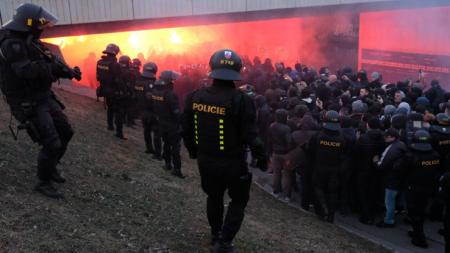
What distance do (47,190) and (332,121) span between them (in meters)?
4.19

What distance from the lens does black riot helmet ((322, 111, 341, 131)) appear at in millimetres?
7094

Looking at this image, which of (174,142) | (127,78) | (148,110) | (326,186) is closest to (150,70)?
(148,110)

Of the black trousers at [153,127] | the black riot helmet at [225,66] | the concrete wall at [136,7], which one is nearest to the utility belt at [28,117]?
the black riot helmet at [225,66]

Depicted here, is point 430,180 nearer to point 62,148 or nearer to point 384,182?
point 384,182

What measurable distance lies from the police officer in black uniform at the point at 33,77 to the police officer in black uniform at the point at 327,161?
12.7 ft

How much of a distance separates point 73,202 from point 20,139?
7.93 feet

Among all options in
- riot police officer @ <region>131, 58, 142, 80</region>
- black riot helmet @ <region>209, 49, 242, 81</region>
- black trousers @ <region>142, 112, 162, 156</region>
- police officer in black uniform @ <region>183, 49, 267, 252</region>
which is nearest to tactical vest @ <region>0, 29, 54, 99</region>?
police officer in black uniform @ <region>183, 49, 267, 252</region>

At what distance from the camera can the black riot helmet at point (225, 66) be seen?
4.21 metres

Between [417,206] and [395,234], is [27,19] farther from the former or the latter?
[395,234]

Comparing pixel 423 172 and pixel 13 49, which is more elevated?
pixel 13 49

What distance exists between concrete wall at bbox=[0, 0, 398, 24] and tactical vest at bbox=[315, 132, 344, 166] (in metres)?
8.46

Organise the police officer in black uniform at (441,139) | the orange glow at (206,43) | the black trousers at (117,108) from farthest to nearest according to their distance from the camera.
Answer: the orange glow at (206,43) < the black trousers at (117,108) < the police officer in black uniform at (441,139)

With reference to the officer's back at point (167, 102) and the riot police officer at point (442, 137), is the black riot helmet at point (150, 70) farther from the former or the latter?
the riot police officer at point (442, 137)

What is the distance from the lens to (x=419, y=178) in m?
6.66
